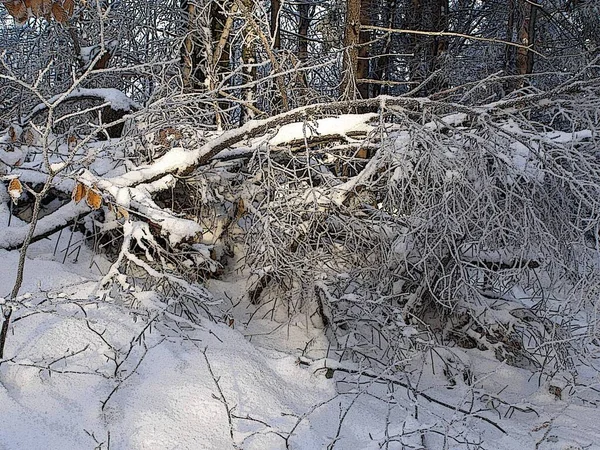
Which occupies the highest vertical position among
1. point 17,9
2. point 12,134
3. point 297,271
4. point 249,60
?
point 249,60

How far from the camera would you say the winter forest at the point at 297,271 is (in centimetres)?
300

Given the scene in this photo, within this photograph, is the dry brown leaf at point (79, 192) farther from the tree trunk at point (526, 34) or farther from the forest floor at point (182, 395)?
the tree trunk at point (526, 34)

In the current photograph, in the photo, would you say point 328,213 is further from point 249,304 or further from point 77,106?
point 77,106

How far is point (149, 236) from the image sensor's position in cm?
407

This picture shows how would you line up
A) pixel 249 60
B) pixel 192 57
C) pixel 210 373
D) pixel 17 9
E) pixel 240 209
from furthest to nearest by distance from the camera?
pixel 192 57 → pixel 249 60 → pixel 240 209 → pixel 210 373 → pixel 17 9

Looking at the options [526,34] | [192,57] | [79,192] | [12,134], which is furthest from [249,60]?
[526,34]

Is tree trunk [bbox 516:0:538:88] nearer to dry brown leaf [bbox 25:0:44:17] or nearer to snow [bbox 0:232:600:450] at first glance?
snow [bbox 0:232:600:450]

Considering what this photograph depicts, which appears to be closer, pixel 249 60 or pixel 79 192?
pixel 79 192

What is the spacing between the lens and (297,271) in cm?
466

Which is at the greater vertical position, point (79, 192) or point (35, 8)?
point (35, 8)

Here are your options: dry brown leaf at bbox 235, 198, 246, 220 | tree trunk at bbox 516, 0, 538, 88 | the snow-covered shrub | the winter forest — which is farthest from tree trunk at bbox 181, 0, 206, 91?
tree trunk at bbox 516, 0, 538, 88

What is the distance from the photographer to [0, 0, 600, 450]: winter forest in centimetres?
300

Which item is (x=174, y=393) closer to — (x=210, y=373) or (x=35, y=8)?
(x=210, y=373)

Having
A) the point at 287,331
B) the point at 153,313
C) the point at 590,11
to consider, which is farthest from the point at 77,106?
the point at 590,11
